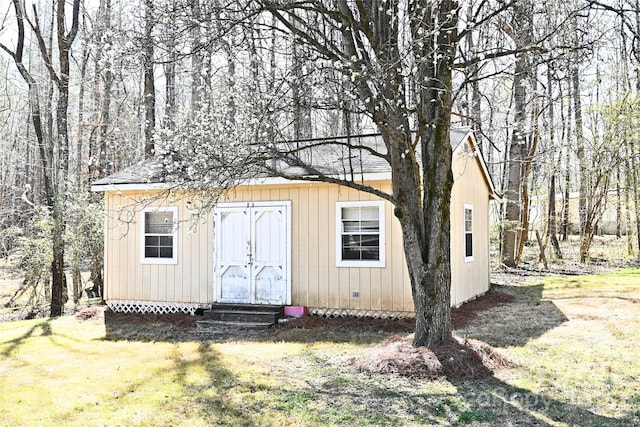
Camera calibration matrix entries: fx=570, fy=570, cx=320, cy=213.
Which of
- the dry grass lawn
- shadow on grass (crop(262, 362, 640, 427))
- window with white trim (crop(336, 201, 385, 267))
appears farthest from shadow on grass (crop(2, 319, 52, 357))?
window with white trim (crop(336, 201, 385, 267))

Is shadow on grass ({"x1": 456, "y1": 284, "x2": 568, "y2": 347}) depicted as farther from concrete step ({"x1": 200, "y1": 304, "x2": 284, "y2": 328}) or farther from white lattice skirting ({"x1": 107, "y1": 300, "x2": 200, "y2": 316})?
white lattice skirting ({"x1": 107, "y1": 300, "x2": 200, "y2": 316})

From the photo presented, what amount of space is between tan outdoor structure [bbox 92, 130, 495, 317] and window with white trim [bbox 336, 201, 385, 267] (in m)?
0.02

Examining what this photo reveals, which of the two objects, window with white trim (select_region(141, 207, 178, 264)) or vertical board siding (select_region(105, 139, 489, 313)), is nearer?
vertical board siding (select_region(105, 139, 489, 313))

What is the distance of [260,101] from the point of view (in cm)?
649

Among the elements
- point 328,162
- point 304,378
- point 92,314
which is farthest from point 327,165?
point 92,314

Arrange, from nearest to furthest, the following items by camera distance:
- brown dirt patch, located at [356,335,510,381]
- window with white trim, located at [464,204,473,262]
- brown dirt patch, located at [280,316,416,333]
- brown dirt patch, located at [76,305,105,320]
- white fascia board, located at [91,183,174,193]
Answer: brown dirt patch, located at [356,335,510,381]
brown dirt patch, located at [280,316,416,333]
white fascia board, located at [91,183,174,193]
brown dirt patch, located at [76,305,105,320]
window with white trim, located at [464,204,473,262]

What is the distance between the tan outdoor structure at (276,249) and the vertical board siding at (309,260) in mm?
18

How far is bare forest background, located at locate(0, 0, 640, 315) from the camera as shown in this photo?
6.18 meters

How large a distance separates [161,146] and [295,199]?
2.98 m

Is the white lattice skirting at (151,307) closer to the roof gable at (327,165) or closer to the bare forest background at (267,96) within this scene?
the bare forest background at (267,96)

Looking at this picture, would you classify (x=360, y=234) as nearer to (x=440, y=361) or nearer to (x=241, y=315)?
(x=241, y=315)

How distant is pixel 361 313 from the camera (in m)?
9.57

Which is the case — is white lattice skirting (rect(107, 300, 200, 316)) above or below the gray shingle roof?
below

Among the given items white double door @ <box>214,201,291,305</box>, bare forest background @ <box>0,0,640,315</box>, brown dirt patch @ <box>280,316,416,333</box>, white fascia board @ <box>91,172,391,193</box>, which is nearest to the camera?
bare forest background @ <box>0,0,640,315</box>
